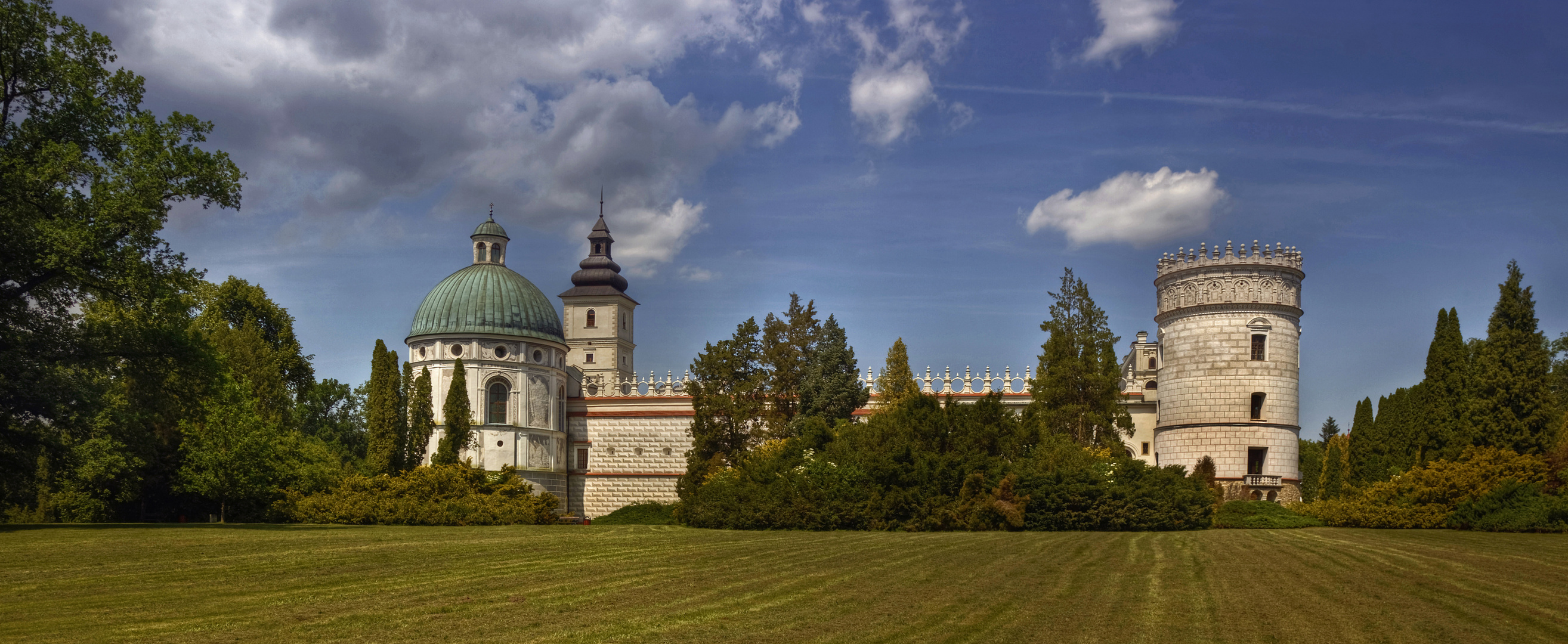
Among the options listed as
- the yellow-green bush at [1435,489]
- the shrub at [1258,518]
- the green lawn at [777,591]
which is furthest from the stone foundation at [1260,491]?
the green lawn at [777,591]

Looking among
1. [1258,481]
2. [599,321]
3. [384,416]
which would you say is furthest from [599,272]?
[1258,481]

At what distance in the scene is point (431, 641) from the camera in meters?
9.29

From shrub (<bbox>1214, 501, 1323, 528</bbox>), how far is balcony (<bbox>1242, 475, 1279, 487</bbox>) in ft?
24.9

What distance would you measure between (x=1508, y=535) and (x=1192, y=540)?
23.5 ft

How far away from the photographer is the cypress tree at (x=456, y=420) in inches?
1639

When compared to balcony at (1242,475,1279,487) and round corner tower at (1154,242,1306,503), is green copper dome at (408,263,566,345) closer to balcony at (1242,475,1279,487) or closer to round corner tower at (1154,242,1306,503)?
round corner tower at (1154,242,1306,503)

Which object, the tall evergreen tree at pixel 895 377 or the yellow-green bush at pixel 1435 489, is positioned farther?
the tall evergreen tree at pixel 895 377

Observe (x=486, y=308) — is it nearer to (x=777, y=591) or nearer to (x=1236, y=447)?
(x=1236, y=447)

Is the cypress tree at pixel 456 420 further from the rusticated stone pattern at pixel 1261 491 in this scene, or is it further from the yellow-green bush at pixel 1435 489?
the yellow-green bush at pixel 1435 489

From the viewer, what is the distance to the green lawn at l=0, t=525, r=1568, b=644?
32.5 ft

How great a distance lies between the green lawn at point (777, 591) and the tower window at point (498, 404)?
25278 millimetres

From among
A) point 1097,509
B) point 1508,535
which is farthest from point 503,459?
point 1508,535

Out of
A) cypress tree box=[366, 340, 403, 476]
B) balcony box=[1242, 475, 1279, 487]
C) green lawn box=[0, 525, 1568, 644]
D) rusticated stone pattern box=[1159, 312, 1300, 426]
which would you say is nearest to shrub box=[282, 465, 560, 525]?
cypress tree box=[366, 340, 403, 476]

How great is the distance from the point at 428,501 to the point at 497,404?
12038 mm
